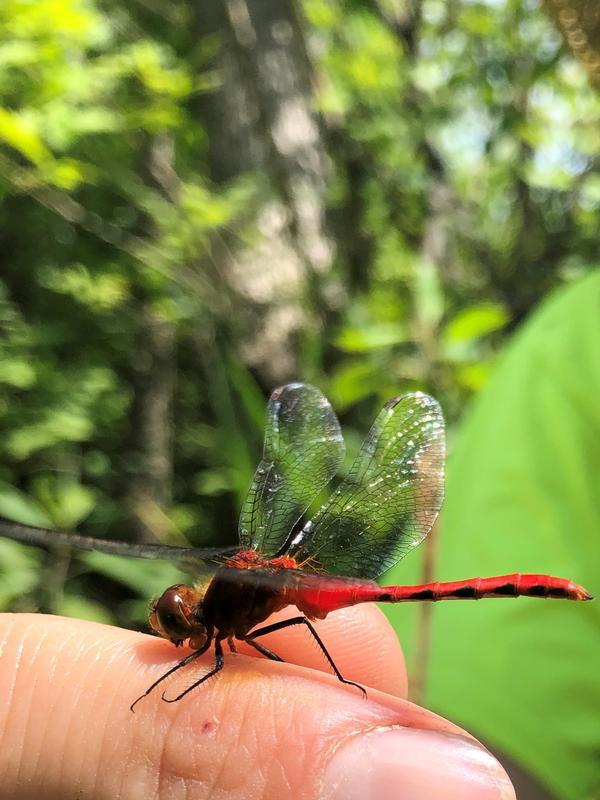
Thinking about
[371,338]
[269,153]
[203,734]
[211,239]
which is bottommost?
[203,734]

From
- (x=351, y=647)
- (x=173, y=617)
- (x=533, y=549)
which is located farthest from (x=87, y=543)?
(x=533, y=549)

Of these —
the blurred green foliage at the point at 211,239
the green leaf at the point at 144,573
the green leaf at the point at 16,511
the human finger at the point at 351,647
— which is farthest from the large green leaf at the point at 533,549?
the green leaf at the point at 16,511

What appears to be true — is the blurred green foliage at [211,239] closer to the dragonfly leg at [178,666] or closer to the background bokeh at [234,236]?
the background bokeh at [234,236]

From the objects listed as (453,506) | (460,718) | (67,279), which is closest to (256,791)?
(460,718)

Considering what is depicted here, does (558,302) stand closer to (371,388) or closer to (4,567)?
(371,388)

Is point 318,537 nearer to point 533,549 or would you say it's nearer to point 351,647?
point 351,647

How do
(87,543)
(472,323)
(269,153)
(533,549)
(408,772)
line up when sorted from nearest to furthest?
(87,543)
(408,772)
(533,549)
(472,323)
(269,153)
